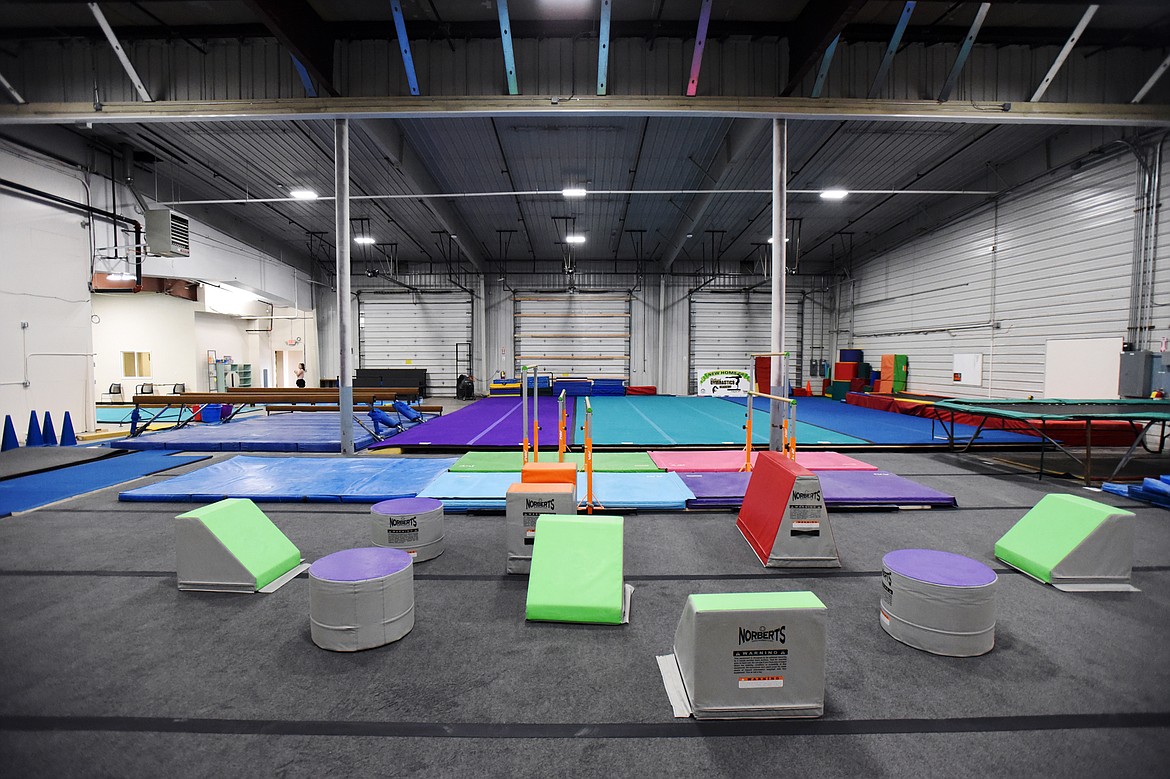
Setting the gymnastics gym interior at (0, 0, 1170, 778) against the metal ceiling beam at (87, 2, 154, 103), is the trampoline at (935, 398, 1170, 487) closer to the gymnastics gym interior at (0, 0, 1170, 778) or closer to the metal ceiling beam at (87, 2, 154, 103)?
the gymnastics gym interior at (0, 0, 1170, 778)

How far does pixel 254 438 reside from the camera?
9078 millimetres

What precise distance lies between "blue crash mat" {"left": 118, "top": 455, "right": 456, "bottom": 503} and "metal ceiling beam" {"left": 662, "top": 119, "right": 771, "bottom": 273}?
8.36m

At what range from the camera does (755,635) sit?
224 cm

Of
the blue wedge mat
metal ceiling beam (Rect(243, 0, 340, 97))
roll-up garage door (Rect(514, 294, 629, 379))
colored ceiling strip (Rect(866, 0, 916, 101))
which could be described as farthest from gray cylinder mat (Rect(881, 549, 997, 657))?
roll-up garage door (Rect(514, 294, 629, 379))

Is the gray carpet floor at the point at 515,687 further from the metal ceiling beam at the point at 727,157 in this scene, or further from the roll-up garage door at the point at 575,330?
the roll-up garage door at the point at 575,330

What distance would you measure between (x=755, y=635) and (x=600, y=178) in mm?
12500

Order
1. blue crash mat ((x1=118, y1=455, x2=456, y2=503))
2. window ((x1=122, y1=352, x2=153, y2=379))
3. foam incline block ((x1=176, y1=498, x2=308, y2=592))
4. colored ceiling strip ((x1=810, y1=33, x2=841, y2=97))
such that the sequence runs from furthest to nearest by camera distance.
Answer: window ((x1=122, y1=352, x2=153, y2=379)) → colored ceiling strip ((x1=810, y1=33, x2=841, y2=97)) → blue crash mat ((x1=118, y1=455, x2=456, y2=503)) → foam incline block ((x1=176, y1=498, x2=308, y2=592))

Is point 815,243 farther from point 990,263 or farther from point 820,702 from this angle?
point 820,702

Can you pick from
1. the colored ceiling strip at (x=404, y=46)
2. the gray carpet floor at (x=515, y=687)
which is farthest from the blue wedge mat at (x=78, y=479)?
the colored ceiling strip at (x=404, y=46)

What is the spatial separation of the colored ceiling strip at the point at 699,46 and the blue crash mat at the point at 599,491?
6018mm

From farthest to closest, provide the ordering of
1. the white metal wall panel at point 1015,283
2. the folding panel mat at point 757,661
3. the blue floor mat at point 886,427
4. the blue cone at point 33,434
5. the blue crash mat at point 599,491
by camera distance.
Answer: the white metal wall panel at point 1015,283, the blue floor mat at point 886,427, the blue cone at point 33,434, the blue crash mat at point 599,491, the folding panel mat at point 757,661

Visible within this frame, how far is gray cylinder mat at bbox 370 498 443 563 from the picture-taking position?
405 centimetres

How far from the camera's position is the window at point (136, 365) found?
16.8 metres

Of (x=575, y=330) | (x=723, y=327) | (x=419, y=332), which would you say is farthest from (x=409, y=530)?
(x=723, y=327)
